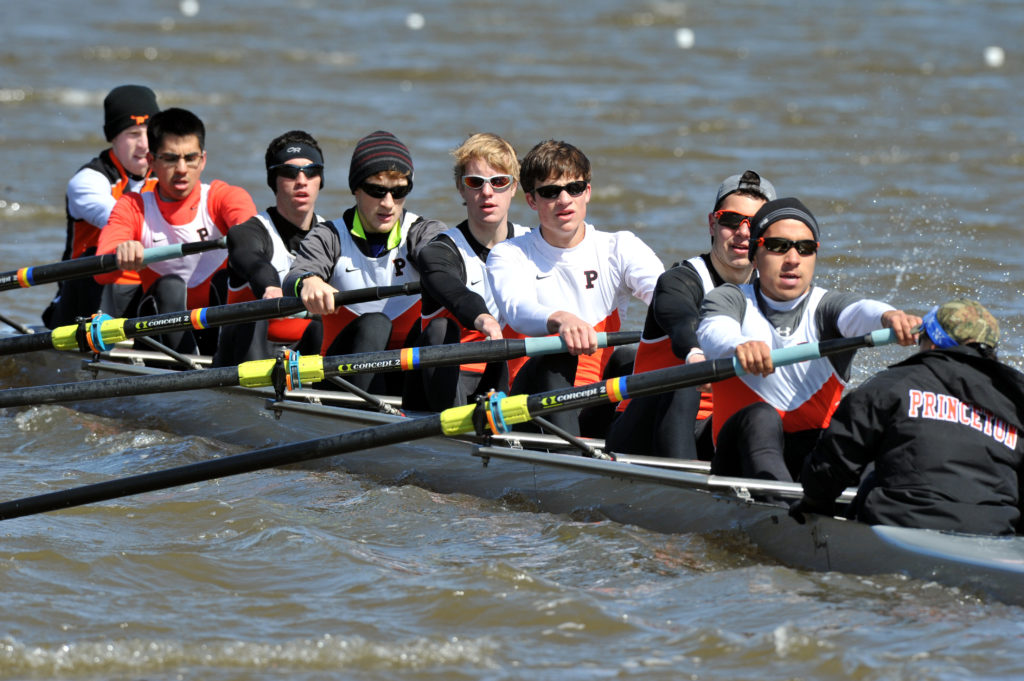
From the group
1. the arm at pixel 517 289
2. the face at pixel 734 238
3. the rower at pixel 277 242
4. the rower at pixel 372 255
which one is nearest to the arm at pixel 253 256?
the rower at pixel 277 242

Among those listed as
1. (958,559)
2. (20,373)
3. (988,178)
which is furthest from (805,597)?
(988,178)

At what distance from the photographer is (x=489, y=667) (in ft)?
12.7

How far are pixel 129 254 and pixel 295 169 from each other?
0.99 m

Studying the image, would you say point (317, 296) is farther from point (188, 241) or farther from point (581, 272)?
point (188, 241)

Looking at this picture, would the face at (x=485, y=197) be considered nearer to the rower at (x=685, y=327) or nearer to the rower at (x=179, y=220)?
the rower at (x=685, y=327)

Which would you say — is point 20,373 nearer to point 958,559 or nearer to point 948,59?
point 958,559

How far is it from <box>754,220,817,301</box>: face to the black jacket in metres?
0.62

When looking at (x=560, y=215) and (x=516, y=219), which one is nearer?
(x=560, y=215)

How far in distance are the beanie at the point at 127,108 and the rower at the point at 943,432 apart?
16.2 feet

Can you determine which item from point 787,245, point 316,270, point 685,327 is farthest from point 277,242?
point 787,245

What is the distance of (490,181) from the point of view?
18.5ft

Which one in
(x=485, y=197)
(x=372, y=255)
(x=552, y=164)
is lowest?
(x=372, y=255)

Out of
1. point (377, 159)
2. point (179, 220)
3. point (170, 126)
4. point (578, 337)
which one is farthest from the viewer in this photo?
point (179, 220)

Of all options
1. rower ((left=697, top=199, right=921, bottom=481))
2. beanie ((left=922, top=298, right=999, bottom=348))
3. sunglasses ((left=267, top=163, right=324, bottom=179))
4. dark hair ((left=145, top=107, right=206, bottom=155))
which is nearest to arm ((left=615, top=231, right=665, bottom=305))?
rower ((left=697, top=199, right=921, bottom=481))
